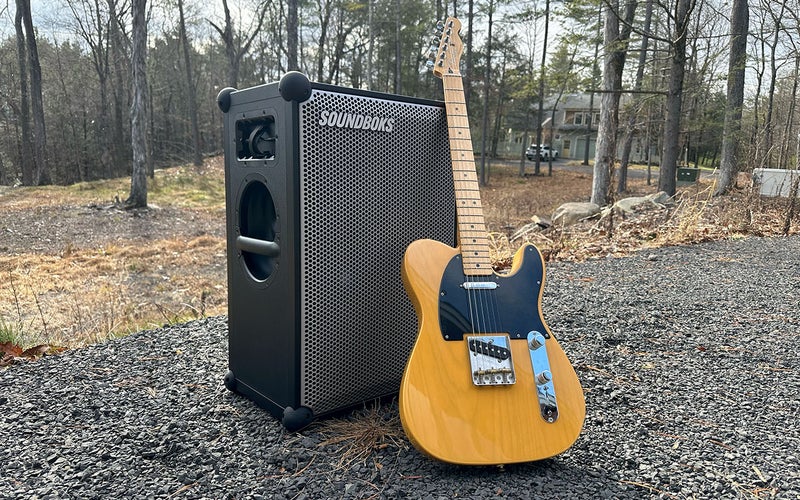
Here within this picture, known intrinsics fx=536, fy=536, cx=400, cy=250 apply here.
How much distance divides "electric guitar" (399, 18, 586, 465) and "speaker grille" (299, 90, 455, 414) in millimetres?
→ 209

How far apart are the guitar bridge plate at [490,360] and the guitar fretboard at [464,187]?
0.25 meters

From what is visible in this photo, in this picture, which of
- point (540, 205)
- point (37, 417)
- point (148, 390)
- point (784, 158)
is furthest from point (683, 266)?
point (540, 205)

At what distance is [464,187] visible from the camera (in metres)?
2.02

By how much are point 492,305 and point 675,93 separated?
31.7ft

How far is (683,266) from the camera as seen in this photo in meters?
4.40

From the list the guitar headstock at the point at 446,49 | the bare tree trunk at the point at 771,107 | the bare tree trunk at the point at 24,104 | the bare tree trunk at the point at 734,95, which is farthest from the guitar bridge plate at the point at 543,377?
the bare tree trunk at the point at 24,104

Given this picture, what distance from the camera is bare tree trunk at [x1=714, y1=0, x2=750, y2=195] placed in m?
10.3

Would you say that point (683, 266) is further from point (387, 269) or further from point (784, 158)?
point (784, 158)

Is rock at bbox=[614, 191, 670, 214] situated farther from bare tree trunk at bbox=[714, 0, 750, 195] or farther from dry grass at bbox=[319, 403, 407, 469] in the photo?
dry grass at bbox=[319, 403, 407, 469]

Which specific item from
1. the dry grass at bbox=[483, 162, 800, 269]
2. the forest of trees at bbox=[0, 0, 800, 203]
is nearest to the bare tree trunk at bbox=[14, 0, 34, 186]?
the forest of trees at bbox=[0, 0, 800, 203]

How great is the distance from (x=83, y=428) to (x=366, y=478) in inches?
42.1

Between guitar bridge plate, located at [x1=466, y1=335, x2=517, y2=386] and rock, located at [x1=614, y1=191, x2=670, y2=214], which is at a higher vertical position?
rock, located at [x1=614, y1=191, x2=670, y2=214]

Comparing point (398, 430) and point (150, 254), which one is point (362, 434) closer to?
point (398, 430)

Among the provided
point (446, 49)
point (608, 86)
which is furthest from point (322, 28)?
point (446, 49)
